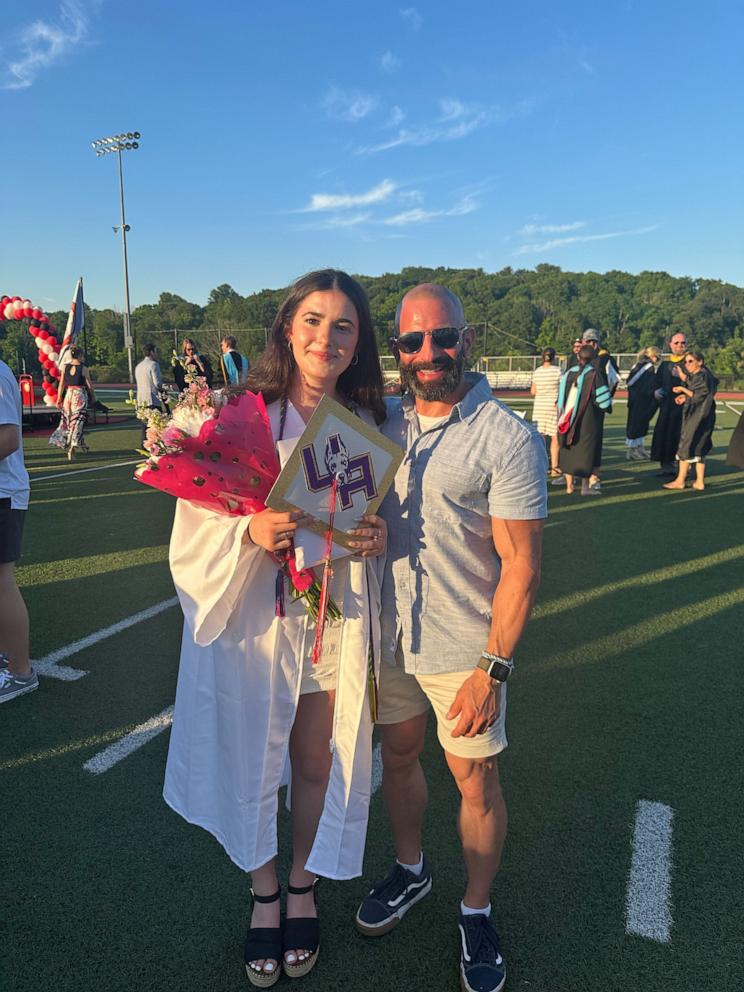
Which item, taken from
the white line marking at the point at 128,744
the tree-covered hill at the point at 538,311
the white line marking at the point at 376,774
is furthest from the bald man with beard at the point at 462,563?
the tree-covered hill at the point at 538,311

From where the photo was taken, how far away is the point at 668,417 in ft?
33.4

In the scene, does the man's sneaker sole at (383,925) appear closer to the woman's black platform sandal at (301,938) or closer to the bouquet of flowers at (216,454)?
the woman's black platform sandal at (301,938)

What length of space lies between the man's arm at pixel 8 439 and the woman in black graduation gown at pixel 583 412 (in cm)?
697

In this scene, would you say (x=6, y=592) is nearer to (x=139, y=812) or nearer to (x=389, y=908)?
(x=139, y=812)

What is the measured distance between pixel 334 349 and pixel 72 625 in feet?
11.5

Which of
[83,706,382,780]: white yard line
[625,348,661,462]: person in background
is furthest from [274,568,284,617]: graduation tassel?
[625,348,661,462]: person in background

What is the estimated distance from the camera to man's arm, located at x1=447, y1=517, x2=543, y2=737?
5.62 ft

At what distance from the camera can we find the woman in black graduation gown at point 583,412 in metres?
8.45

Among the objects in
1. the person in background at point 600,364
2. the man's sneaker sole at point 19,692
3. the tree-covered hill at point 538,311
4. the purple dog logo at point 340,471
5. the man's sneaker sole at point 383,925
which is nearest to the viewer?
the purple dog logo at point 340,471

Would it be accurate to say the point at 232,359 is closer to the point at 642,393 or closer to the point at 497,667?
the point at 642,393

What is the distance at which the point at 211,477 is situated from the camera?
167cm

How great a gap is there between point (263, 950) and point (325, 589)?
1117 mm

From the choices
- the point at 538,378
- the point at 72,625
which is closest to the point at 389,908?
the point at 72,625

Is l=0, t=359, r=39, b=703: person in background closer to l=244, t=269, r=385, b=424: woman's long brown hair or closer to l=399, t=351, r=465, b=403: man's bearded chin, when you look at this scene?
l=244, t=269, r=385, b=424: woman's long brown hair
